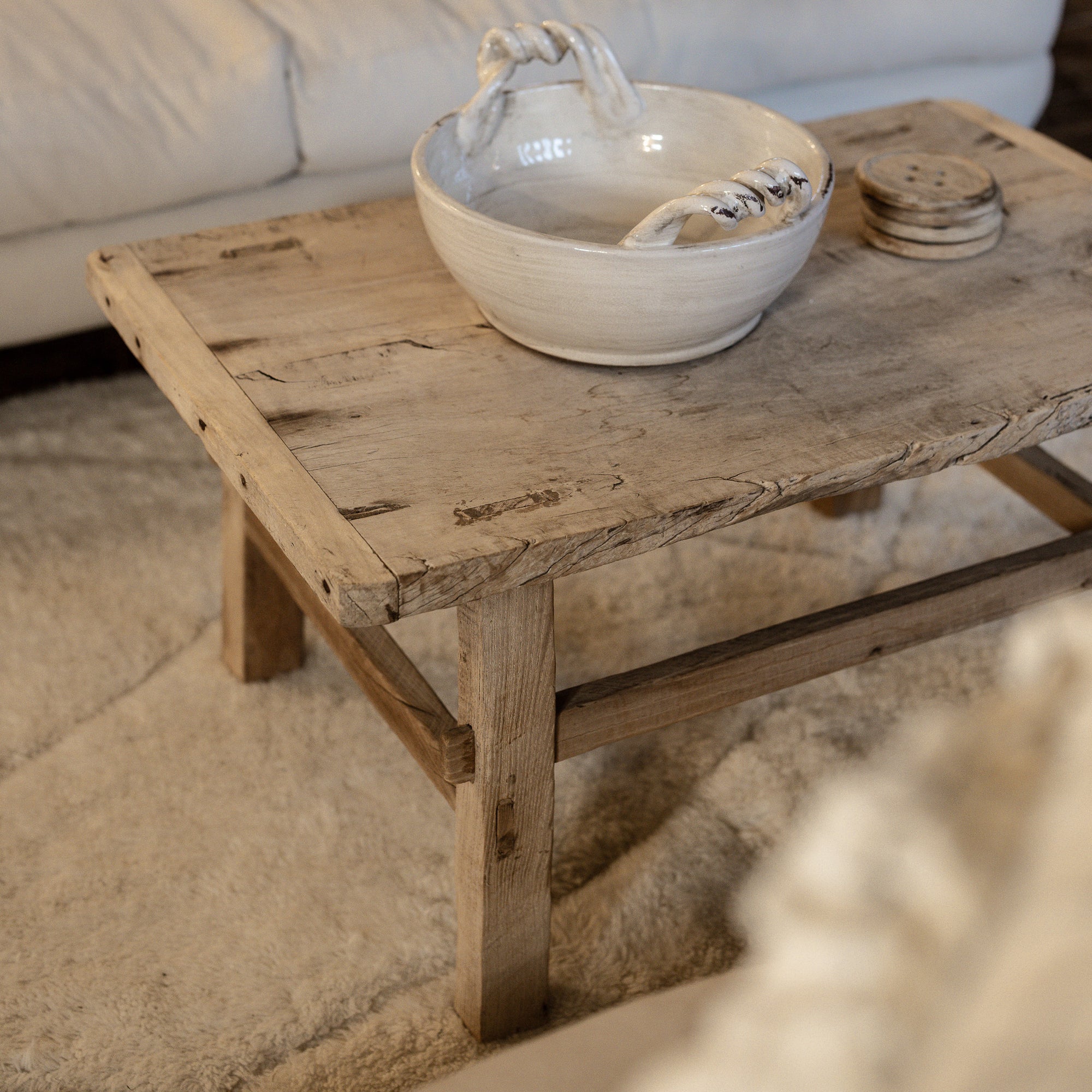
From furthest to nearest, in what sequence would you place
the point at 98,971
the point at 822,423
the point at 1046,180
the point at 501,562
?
the point at 1046,180 < the point at 98,971 < the point at 822,423 < the point at 501,562

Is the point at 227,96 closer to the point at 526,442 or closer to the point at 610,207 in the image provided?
the point at 610,207

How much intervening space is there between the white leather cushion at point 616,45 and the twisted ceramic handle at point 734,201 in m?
0.79

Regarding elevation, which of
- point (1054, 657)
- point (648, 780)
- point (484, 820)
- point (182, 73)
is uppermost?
point (1054, 657)

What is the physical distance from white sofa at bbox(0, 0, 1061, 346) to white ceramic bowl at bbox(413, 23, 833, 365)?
56 centimetres

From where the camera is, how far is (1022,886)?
0.31m

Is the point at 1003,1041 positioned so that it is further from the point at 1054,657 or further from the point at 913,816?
the point at 1054,657

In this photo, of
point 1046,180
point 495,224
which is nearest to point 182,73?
point 495,224

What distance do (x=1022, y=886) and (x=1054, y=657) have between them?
7.7 inches

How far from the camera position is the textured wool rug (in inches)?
34.1

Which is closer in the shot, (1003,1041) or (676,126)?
(1003,1041)

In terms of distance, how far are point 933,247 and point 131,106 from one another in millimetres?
838

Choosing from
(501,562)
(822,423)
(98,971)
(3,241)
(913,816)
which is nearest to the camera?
(913,816)

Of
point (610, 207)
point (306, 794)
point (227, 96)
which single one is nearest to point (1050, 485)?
point (610, 207)

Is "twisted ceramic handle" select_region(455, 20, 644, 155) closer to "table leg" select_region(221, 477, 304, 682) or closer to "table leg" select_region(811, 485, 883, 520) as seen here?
"table leg" select_region(221, 477, 304, 682)
